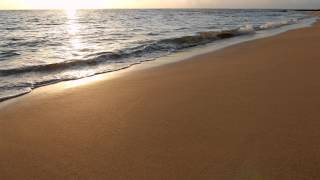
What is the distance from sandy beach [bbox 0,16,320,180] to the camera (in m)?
2.91

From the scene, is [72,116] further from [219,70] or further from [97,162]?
[219,70]

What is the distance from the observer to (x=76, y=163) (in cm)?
306

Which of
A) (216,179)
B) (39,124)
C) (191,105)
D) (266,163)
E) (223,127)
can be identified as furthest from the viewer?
(191,105)

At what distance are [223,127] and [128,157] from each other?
1.04 meters

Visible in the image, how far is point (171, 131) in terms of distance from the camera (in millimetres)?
3717

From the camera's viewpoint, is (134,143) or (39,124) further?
(39,124)

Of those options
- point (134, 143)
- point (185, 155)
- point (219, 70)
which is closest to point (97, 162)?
point (134, 143)

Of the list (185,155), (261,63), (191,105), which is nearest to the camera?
(185,155)

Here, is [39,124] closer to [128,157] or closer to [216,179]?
[128,157]

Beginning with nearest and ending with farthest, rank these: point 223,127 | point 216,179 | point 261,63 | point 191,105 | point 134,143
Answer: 1. point 216,179
2. point 134,143
3. point 223,127
4. point 191,105
5. point 261,63

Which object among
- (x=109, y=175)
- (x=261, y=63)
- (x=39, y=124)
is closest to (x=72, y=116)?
(x=39, y=124)

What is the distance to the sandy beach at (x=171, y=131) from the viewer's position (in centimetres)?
291

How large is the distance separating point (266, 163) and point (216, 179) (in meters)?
0.44

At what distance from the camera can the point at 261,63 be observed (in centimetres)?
771
